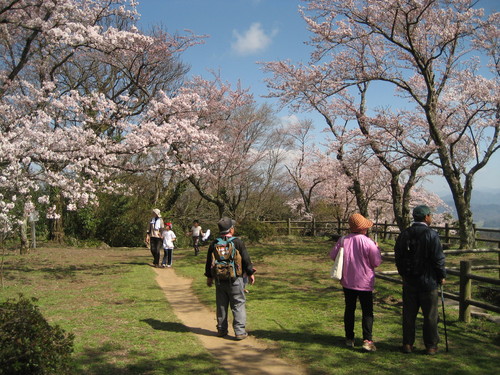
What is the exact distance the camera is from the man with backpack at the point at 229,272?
5547 mm

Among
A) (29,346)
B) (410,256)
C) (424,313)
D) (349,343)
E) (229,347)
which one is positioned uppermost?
(410,256)

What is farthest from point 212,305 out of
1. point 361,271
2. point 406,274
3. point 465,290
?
point 465,290

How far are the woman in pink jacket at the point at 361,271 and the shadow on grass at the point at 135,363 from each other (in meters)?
1.82

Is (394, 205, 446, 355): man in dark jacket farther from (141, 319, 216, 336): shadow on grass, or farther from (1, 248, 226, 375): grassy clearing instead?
(141, 319, 216, 336): shadow on grass

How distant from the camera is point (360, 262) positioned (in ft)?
16.5

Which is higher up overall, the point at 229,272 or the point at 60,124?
the point at 60,124

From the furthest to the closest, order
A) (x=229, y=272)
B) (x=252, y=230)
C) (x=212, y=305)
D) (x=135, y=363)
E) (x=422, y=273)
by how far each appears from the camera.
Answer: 1. (x=252, y=230)
2. (x=212, y=305)
3. (x=229, y=272)
4. (x=422, y=273)
5. (x=135, y=363)

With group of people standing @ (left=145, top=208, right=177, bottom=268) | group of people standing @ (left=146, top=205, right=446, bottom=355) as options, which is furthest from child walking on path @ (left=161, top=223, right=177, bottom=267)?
group of people standing @ (left=146, top=205, right=446, bottom=355)

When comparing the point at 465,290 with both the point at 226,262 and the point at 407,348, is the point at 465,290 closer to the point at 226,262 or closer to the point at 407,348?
the point at 407,348

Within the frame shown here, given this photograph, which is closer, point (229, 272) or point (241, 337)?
point (229, 272)

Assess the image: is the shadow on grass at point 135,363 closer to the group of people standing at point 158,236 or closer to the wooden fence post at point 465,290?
the wooden fence post at point 465,290

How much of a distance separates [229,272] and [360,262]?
1.73m

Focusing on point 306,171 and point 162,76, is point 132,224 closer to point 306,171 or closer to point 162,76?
point 162,76

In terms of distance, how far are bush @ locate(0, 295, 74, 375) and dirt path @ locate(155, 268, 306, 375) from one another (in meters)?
1.97
